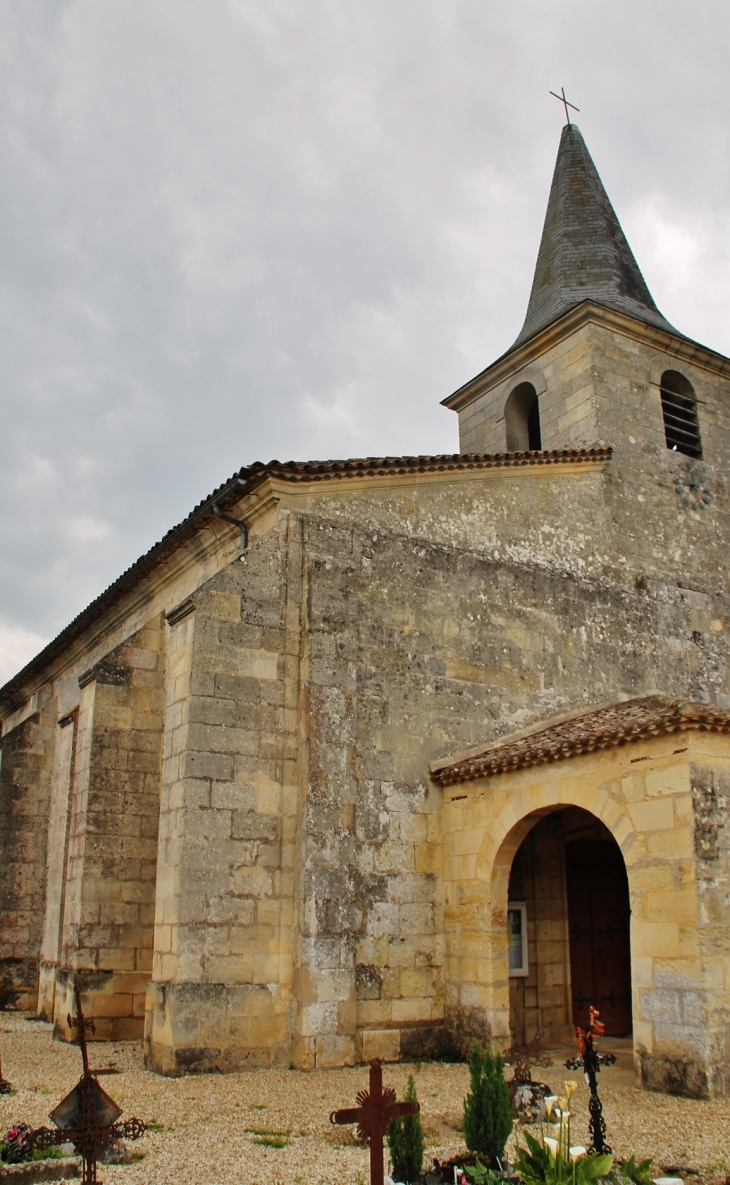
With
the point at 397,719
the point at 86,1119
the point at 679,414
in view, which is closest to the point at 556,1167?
the point at 86,1119

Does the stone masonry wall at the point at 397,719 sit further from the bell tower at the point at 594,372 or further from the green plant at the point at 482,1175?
the green plant at the point at 482,1175

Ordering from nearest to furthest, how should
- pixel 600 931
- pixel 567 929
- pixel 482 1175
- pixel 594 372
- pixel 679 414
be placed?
pixel 482 1175
pixel 567 929
pixel 600 931
pixel 594 372
pixel 679 414

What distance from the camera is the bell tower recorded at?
1463cm

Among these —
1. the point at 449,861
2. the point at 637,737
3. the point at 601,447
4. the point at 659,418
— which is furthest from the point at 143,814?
the point at 659,418

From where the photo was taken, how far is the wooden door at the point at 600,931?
1130 centimetres

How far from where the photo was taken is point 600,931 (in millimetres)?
11578

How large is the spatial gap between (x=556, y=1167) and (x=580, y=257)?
15848 millimetres

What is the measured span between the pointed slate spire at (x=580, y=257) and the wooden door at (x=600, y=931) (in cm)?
Result: 838

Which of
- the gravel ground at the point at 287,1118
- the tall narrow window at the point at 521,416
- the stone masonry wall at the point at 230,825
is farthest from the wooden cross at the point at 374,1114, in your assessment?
the tall narrow window at the point at 521,416

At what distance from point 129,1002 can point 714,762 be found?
23.1 feet

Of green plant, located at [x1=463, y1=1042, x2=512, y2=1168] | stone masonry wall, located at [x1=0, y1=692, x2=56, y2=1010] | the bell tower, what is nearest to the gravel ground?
green plant, located at [x1=463, y1=1042, x2=512, y2=1168]

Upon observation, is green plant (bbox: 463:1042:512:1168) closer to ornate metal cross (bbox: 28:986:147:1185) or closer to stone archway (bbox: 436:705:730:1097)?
ornate metal cross (bbox: 28:986:147:1185)

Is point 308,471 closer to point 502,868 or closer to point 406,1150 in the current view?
point 502,868

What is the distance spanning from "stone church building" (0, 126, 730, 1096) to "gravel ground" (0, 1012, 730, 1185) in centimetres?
45
